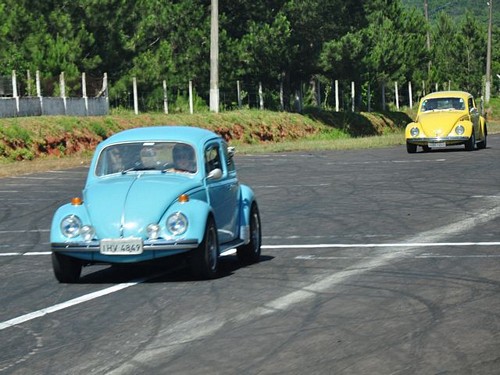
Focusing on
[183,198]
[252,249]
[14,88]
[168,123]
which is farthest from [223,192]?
[168,123]

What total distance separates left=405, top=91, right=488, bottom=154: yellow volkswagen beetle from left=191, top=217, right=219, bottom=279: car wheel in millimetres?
25021

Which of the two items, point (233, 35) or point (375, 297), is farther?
point (233, 35)

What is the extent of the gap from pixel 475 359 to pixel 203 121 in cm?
4315

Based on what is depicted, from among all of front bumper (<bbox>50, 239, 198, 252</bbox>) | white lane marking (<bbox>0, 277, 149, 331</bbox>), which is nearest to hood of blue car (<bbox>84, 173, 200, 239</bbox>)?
front bumper (<bbox>50, 239, 198, 252</bbox>)

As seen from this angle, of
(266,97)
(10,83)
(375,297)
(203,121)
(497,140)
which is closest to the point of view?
(375,297)

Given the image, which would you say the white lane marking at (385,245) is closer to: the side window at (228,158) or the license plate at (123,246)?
the side window at (228,158)

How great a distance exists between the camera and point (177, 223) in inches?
493

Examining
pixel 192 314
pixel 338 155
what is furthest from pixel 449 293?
pixel 338 155

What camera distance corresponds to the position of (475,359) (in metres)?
8.19

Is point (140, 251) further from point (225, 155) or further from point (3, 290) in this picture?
point (225, 155)

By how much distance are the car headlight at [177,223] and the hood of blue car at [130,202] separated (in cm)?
12

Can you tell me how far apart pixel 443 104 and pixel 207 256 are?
27195 mm

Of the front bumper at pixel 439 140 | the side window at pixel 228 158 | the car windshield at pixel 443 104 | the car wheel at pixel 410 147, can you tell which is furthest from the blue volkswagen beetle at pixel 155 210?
the car windshield at pixel 443 104

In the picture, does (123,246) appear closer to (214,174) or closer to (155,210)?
(155,210)
